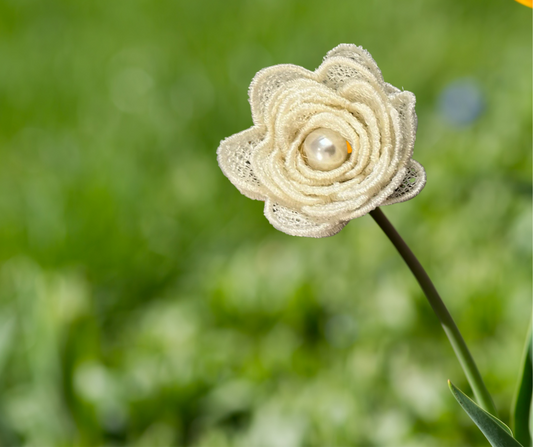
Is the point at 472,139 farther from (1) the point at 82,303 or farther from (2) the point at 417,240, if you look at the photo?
(1) the point at 82,303

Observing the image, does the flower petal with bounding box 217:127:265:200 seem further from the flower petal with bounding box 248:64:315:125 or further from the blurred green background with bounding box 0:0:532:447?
the blurred green background with bounding box 0:0:532:447

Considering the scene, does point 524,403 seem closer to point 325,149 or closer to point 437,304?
point 437,304

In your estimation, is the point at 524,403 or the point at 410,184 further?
the point at 524,403

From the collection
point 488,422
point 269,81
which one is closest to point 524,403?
point 488,422

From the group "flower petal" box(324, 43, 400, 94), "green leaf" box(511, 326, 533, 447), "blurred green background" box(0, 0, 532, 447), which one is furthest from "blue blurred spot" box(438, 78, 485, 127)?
"flower petal" box(324, 43, 400, 94)

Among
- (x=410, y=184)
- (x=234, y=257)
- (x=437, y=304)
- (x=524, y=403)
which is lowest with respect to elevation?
(x=234, y=257)

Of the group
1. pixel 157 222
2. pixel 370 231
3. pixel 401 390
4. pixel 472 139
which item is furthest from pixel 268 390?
pixel 472 139
